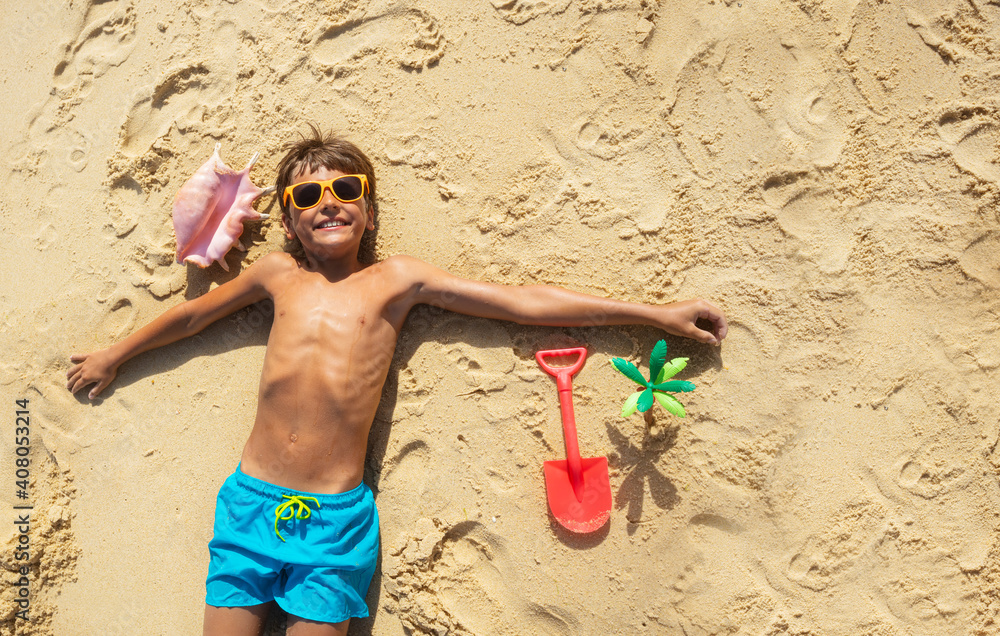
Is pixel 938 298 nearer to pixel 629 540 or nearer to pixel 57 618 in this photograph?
pixel 629 540

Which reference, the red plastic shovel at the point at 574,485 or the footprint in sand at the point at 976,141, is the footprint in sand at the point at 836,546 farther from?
the footprint in sand at the point at 976,141

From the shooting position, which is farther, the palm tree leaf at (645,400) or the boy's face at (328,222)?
the boy's face at (328,222)

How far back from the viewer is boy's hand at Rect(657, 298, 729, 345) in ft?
7.59

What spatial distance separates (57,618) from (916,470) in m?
3.64

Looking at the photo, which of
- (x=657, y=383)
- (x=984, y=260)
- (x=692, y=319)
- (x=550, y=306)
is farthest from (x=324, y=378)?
(x=984, y=260)

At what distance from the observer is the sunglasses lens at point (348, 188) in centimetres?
238

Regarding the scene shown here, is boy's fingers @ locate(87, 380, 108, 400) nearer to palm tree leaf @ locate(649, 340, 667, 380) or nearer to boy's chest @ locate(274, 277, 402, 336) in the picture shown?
boy's chest @ locate(274, 277, 402, 336)

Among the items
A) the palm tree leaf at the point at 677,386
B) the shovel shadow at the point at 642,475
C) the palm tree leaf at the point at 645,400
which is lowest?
the shovel shadow at the point at 642,475

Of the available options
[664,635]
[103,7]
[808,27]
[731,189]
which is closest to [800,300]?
[731,189]

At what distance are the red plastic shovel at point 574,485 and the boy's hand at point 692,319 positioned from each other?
1.46 ft

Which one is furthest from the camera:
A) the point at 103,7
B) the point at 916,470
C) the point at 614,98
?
the point at 103,7

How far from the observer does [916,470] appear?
2.33m

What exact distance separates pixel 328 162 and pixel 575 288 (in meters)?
1.13

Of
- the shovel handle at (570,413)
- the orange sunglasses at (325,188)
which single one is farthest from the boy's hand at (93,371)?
the shovel handle at (570,413)
